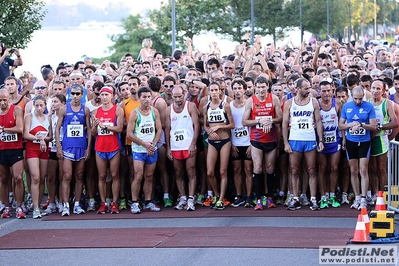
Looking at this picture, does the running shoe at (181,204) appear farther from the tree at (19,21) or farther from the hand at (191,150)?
the tree at (19,21)

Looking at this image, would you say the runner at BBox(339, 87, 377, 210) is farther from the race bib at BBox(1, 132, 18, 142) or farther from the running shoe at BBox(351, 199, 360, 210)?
the race bib at BBox(1, 132, 18, 142)

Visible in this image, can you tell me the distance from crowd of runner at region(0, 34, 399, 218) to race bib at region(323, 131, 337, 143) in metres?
0.02

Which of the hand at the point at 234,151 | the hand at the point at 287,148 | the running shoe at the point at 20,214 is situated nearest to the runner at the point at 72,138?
the running shoe at the point at 20,214

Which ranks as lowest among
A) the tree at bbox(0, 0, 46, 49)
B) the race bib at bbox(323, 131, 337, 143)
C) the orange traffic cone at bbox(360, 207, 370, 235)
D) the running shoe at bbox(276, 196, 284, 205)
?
the running shoe at bbox(276, 196, 284, 205)

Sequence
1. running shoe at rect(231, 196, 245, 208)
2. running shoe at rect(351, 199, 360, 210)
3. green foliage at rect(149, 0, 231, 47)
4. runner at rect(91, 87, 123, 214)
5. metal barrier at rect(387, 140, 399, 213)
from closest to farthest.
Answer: metal barrier at rect(387, 140, 399, 213) → running shoe at rect(351, 199, 360, 210) → runner at rect(91, 87, 123, 214) → running shoe at rect(231, 196, 245, 208) → green foliage at rect(149, 0, 231, 47)

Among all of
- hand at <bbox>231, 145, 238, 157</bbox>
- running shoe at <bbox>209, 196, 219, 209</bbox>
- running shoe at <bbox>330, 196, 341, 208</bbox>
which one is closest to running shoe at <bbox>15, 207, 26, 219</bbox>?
running shoe at <bbox>209, 196, 219, 209</bbox>

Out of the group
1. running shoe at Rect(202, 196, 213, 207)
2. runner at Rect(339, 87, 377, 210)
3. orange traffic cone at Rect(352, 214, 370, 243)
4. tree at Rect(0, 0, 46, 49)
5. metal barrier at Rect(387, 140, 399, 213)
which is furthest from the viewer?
tree at Rect(0, 0, 46, 49)

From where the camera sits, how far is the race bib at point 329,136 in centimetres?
1340

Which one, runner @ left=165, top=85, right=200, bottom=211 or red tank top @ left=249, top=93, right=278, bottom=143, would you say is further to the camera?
runner @ left=165, top=85, right=200, bottom=211

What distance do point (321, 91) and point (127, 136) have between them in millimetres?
3074

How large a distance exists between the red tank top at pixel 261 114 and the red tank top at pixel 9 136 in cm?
362

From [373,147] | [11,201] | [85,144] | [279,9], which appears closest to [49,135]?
[85,144]

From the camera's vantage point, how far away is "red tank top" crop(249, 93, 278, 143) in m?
13.4

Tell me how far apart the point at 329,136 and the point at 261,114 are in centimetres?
110
